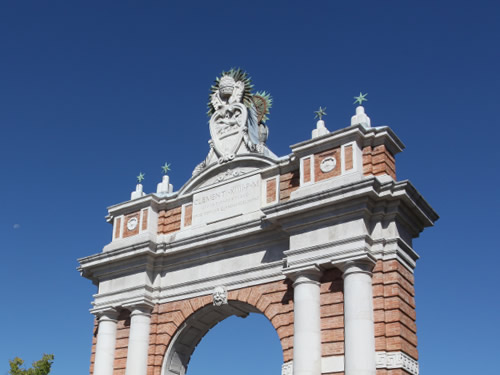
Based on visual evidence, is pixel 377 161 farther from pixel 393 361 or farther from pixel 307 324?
pixel 393 361

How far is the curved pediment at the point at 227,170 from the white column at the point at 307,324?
3.87 meters

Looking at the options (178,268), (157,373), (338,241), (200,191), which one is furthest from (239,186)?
(157,373)

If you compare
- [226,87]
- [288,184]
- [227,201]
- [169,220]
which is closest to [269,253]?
[288,184]

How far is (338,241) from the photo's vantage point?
56.1 ft

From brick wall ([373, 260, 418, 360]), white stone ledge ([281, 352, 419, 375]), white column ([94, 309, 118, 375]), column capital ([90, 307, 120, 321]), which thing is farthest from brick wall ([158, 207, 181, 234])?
brick wall ([373, 260, 418, 360])

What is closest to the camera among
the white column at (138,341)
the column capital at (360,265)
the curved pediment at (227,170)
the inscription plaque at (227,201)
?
the column capital at (360,265)

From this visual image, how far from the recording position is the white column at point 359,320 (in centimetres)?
1569

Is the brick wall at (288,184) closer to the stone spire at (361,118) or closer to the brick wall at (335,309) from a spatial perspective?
the stone spire at (361,118)

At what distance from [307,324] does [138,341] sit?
5646 mm

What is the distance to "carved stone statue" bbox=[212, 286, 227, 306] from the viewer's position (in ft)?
63.6

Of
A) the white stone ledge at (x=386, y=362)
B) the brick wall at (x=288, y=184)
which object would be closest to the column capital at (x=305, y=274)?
the white stone ledge at (x=386, y=362)

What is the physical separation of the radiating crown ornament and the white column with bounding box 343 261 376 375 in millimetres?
5504

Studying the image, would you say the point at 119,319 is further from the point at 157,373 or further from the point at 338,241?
the point at 338,241

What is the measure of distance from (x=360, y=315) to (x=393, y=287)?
41.8 inches
